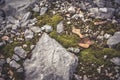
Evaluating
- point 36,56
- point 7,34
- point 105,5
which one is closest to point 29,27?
point 7,34

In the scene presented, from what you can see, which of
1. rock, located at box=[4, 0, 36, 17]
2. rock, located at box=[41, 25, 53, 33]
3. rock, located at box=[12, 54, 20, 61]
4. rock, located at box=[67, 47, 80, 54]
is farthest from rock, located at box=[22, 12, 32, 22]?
rock, located at box=[67, 47, 80, 54]

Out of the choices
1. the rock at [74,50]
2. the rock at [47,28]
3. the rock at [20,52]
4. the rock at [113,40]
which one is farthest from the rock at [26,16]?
the rock at [113,40]

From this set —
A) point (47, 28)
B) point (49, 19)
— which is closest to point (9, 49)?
point (47, 28)

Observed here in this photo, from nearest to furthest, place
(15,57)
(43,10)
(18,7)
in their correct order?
(15,57) → (43,10) → (18,7)

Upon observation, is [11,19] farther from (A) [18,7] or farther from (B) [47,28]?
(B) [47,28]

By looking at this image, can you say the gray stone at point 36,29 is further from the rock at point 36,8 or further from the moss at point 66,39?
the rock at point 36,8

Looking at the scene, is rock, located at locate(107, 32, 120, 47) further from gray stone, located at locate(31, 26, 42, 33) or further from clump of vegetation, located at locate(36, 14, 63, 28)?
gray stone, located at locate(31, 26, 42, 33)
